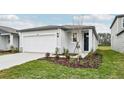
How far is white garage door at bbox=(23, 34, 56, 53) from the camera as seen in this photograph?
532 inches

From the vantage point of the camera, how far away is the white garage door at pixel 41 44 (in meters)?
13.5

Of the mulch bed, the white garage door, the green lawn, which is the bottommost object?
the green lawn

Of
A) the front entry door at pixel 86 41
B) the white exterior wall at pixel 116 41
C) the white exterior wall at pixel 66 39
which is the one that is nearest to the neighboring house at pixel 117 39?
the white exterior wall at pixel 116 41

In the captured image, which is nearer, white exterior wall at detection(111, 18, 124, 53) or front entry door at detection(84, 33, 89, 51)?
front entry door at detection(84, 33, 89, 51)

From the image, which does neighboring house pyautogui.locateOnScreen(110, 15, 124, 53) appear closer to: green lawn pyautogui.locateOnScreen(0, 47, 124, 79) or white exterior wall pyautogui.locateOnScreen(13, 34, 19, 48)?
green lawn pyautogui.locateOnScreen(0, 47, 124, 79)

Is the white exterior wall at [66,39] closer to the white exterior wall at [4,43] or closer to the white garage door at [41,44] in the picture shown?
the white garage door at [41,44]

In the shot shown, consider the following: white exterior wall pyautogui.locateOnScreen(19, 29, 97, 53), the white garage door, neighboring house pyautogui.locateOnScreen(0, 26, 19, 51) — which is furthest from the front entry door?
neighboring house pyautogui.locateOnScreen(0, 26, 19, 51)

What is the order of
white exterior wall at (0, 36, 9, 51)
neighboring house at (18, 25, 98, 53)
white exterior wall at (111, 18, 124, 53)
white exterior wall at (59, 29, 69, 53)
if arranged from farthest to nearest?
white exterior wall at (0, 36, 9, 51) → white exterior wall at (111, 18, 124, 53) → white exterior wall at (59, 29, 69, 53) → neighboring house at (18, 25, 98, 53)

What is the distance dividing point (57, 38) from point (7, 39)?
20.3 ft

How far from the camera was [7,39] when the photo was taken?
733 inches

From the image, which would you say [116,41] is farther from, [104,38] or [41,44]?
[41,44]

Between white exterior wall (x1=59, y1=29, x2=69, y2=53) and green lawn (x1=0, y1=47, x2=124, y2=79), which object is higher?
white exterior wall (x1=59, y1=29, x2=69, y2=53)
